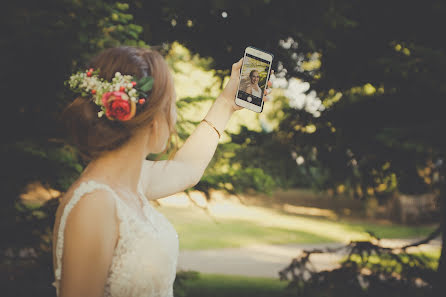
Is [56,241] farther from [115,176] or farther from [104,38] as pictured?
[104,38]

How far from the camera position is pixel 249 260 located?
444 inches

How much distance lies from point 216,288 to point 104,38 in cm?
626

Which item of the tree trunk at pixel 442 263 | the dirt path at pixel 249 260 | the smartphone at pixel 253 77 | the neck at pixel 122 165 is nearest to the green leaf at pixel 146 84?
the neck at pixel 122 165

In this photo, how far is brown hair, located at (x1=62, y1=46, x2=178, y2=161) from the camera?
5.18 ft

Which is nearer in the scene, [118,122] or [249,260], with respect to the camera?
[118,122]

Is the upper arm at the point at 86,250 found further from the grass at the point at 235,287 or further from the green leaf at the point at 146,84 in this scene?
the grass at the point at 235,287

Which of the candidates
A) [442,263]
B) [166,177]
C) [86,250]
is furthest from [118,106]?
[442,263]

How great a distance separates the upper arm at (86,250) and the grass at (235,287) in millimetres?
6421

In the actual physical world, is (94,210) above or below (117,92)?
below

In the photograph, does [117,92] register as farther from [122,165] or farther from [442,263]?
[442,263]

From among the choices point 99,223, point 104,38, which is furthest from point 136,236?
point 104,38

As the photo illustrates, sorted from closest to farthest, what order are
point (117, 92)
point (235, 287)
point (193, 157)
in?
point (117, 92), point (193, 157), point (235, 287)

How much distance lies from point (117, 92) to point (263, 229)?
15.6 meters

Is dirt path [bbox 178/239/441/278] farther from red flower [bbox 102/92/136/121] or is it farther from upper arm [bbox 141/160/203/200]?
red flower [bbox 102/92/136/121]
